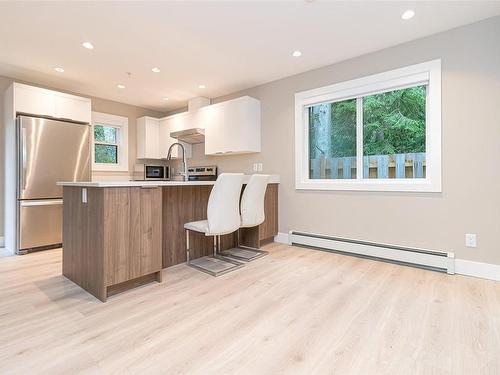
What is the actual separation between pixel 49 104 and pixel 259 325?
4.08m

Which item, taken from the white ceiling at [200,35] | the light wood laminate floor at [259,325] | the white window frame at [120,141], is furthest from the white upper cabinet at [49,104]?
the light wood laminate floor at [259,325]

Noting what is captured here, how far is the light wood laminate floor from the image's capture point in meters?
1.33

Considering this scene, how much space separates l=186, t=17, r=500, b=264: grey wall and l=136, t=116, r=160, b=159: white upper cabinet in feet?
11.3

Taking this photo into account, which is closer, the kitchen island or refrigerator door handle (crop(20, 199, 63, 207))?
the kitchen island

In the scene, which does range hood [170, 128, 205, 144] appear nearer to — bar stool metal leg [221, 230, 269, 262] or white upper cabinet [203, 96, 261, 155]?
white upper cabinet [203, 96, 261, 155]

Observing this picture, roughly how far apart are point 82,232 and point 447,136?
356cm

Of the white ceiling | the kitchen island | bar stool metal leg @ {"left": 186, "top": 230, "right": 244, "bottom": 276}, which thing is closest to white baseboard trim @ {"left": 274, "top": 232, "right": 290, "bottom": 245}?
bar stool metal leg @ {"left": 186, "top": 230, "right": 244, "bottom": 276}

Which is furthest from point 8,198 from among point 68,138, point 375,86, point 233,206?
point 375,86

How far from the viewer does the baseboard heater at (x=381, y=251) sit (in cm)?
263

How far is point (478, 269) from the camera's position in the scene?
8.23ft

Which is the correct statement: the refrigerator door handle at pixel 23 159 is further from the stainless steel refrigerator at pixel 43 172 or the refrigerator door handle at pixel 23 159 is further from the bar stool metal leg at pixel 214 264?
the bar stool metal leg at pixel 214 264

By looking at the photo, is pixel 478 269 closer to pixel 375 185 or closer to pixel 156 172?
pixel 375 185

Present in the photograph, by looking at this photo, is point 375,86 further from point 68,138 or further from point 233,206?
point 68,138

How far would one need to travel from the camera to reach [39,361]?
135cm
